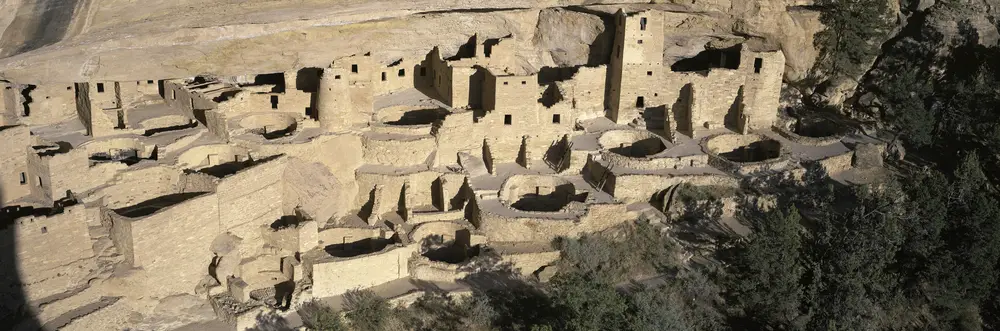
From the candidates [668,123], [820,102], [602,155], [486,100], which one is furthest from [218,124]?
[820,102]

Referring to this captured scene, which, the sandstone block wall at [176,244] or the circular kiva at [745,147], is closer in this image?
the sandstone block wall at [176,244]

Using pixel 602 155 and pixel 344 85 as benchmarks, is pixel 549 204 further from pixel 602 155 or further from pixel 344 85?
pixel 344 85

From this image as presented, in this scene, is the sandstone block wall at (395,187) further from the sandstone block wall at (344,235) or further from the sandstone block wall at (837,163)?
the sandstone block wall at (837,163)

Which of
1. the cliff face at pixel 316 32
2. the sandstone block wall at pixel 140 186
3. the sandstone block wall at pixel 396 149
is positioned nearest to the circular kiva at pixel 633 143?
the cliff face at pixel 316 32

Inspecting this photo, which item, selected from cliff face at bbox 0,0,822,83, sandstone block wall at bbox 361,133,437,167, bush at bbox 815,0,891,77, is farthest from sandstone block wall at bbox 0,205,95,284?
bush at bbox 815,0,891,77

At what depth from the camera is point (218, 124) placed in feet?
83.7

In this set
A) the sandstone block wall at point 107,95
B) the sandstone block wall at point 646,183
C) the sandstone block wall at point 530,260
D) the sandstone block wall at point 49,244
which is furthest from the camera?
the sandstone block wall at point 646,183

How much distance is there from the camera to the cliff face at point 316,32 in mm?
23594

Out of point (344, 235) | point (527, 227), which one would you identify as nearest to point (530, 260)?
point (527, 227)

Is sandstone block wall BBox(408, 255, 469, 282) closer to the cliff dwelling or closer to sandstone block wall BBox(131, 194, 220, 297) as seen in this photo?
the cliff dwelling

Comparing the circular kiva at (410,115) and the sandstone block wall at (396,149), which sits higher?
the circular kiva at (410,115)

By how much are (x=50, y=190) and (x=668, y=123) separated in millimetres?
14634

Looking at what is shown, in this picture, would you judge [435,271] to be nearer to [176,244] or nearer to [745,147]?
[176,244]

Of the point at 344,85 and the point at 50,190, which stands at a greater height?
the point at 344,85
